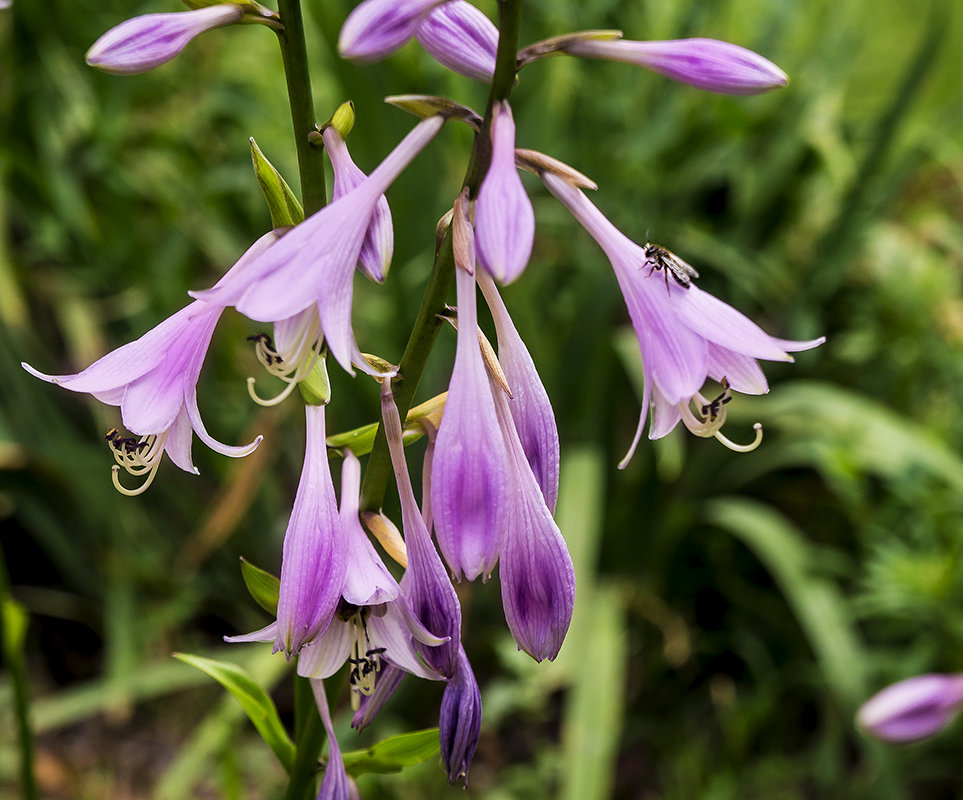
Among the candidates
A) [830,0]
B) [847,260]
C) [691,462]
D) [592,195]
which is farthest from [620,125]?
[830,0]

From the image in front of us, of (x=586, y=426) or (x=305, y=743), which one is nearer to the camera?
(x=305, y=743)

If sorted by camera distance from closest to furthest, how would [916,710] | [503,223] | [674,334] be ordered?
[503,223] < [674,334] < [916,710]

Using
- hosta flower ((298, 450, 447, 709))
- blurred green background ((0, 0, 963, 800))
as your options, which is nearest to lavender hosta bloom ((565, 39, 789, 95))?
hosta flower ((298, 450, 447, 709))

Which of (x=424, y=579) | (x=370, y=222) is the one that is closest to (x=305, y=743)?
(x=424, y=579)

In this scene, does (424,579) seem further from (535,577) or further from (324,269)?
(324,269)

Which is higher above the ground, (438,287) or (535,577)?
(438,287)

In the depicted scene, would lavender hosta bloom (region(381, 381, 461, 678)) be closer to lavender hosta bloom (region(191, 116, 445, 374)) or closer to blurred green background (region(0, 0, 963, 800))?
lavender hosta bloom (region(191, 116, 445, 374))
